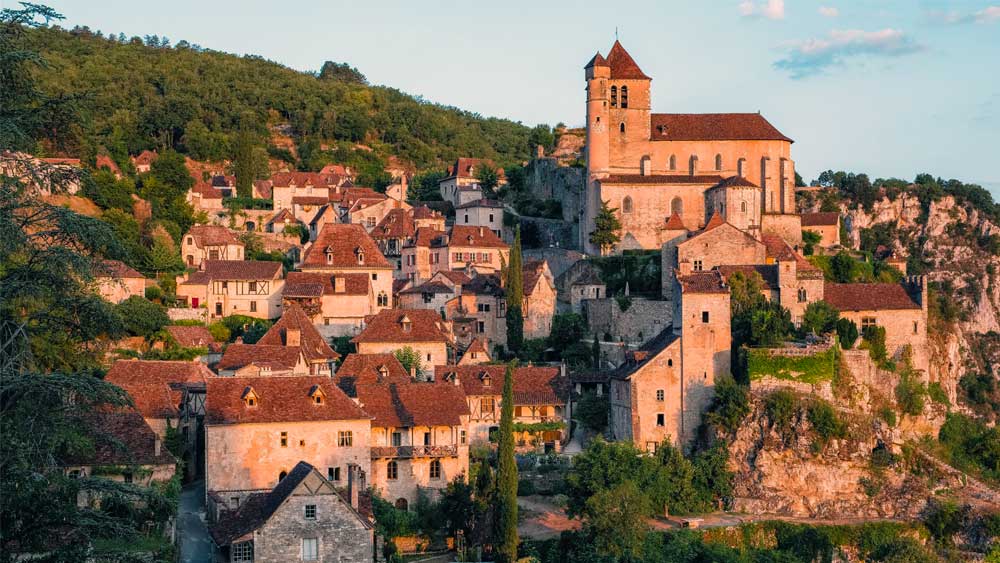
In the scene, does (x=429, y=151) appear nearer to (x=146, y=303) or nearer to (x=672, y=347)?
(x=146, y=303)

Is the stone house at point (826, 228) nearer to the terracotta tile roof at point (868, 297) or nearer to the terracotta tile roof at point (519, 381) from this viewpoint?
the terracotta tile roof at point (868, 297)

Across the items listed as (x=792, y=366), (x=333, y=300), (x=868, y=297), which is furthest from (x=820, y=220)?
(x=333, y=300)

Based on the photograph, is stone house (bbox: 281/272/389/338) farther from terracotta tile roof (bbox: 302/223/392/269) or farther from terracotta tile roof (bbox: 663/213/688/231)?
terracotta tile roof (bbox: 663/213/688/231)

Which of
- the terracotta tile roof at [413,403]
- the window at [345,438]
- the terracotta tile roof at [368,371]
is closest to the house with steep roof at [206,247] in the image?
the terracotta tile roof at [368,371]

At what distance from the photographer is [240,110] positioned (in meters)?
130

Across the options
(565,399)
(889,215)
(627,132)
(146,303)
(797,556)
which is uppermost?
(627,132)

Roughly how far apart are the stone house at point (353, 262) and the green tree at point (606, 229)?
12985 mm

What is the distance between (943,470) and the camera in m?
55.0

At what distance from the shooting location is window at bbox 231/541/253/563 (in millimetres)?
37594

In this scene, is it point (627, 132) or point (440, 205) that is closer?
point (627, 132)

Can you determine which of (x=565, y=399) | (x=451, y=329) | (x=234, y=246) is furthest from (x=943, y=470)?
Answer: (x=234, y=246)

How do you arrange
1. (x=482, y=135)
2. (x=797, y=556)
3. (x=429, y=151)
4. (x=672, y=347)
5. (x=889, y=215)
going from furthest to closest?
1. (x=482, y=135)
2. (x=429, y=151)
3. (x=889, y=215)
4. (x=672, y=347)
5. (x=797, y=556)

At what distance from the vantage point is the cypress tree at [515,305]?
220 feet

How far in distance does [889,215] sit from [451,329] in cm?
3588
